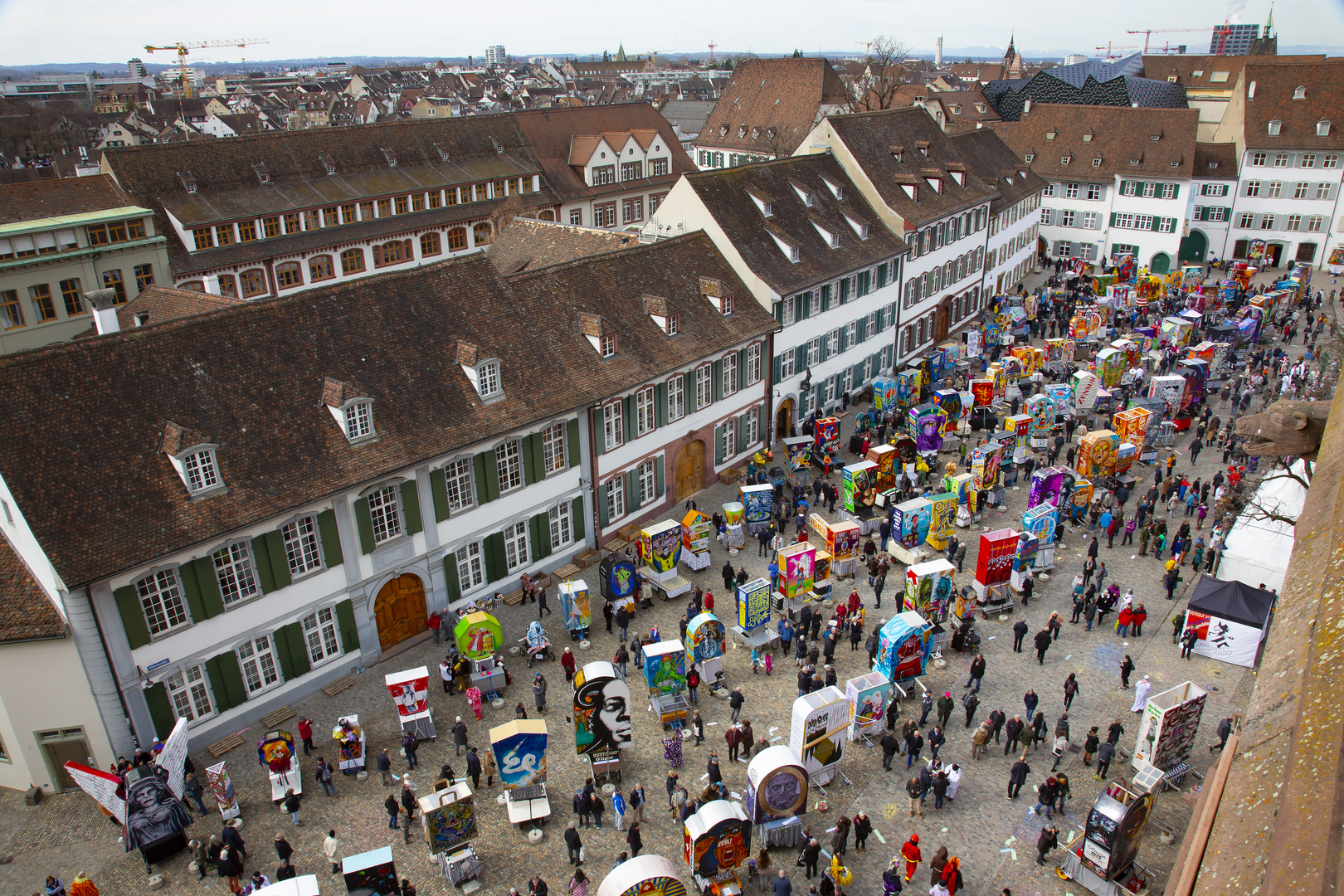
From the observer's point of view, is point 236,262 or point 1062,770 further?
point 236,262

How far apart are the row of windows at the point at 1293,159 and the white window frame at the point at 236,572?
78.1m

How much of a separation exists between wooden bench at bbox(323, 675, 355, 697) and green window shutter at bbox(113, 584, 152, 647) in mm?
5523

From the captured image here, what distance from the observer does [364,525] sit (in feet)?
85.4

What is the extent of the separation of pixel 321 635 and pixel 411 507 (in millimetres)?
4494

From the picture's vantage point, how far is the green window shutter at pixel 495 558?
29859 millimetres

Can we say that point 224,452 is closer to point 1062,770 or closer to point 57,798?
point 57,798

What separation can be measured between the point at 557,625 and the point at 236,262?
1448 inches

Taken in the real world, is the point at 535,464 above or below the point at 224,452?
below

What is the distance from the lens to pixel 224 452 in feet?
78.1

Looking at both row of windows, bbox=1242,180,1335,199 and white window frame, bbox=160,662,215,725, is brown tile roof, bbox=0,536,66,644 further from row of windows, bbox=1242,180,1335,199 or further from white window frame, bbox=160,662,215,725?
row of windows, bbox=1242,180,1335,199

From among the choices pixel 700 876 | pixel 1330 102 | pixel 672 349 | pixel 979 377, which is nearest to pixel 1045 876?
pixel 700 876

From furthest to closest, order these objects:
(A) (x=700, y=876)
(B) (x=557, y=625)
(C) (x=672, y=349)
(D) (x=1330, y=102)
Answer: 1. (D) (x=1330, y=102)
2. (C) (x=672, y=349)
3. (B) (x=557, y=625)
4. (A) (x=700, y=876)

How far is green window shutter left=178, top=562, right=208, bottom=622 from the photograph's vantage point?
22.5 m

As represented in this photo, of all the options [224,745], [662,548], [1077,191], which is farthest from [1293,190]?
[224,745]
